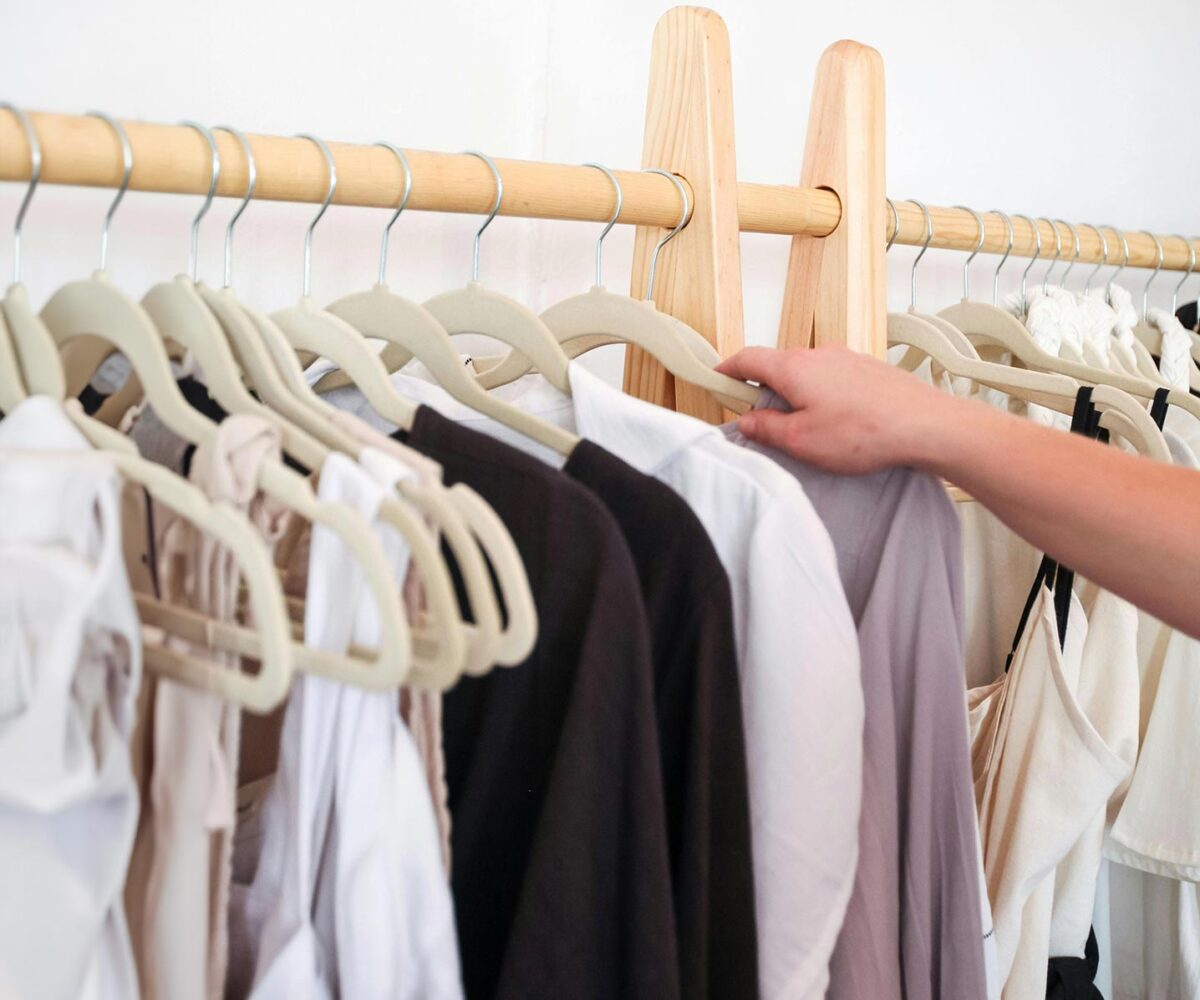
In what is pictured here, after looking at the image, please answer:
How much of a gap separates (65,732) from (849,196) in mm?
635

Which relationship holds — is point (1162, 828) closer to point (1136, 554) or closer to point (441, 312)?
point (1136, 554)

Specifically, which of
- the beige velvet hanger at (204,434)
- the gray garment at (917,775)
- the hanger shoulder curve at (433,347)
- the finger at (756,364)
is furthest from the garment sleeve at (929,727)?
the beige velvet hanger at (204,434)

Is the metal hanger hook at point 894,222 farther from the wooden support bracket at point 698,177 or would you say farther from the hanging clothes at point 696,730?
Answer: the hanging clothes at point 696,730

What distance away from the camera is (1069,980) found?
91 centimetres

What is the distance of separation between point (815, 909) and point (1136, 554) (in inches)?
9.4

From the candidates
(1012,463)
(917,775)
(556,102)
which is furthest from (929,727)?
(556,102)

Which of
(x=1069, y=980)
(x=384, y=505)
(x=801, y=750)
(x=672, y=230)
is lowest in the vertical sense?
(x=1069, y=980)

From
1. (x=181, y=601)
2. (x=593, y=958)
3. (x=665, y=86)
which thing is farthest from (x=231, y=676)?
(x=665, y=86)

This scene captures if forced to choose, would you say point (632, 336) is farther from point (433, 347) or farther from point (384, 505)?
point (384, 505)

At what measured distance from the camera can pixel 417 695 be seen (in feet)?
1.66

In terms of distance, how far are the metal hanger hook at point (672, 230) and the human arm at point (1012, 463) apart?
14 cm

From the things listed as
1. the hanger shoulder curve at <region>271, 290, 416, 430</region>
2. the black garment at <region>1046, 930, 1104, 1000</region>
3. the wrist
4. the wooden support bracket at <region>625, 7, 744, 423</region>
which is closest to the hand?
the wrist

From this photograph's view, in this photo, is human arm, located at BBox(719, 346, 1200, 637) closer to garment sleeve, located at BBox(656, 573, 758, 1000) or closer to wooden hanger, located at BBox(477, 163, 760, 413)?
wooden hanger, located at BBox(477, 163, 760, 413)

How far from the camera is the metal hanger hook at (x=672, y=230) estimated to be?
31.2 inches
